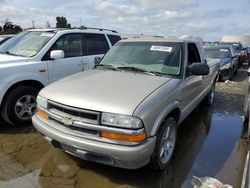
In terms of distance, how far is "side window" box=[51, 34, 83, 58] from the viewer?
5.71 metres

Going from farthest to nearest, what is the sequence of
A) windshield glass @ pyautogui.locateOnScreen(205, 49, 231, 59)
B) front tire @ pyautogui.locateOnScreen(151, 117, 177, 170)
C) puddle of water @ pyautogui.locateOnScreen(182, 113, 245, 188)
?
windshield glass @ pyautogui.locateOnScreen(205, 49, 231, 59) < puddle of water @ pyautogui.locateOnScreen(182, 113, 245, 188) < front tire @ pyautogui.locateOnScreen(151, 117, 177, 170)

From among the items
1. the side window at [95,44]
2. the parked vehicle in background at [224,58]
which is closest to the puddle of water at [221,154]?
the side window at [95,44]

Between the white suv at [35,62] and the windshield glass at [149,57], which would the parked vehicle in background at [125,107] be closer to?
the windshield glass at [149,57]

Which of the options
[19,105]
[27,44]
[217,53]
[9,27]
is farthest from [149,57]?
[9,27]

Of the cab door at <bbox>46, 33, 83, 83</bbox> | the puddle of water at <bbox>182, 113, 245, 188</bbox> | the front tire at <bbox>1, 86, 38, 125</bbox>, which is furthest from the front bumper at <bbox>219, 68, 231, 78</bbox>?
the front tire at <bbox>1, 86, 38, 125</bbox>

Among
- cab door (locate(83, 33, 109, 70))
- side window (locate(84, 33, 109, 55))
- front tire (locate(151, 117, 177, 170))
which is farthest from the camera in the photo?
side window (locate(84, 33, 109, 55))

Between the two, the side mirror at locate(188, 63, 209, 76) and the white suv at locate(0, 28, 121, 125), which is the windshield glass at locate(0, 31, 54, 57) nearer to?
the white suv at locate(0, 28, 121, 125)

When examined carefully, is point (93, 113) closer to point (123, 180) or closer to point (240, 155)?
point (123, 180)

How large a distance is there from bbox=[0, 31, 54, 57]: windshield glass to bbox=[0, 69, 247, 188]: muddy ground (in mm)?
1598

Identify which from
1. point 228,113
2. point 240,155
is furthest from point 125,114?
point 228,113

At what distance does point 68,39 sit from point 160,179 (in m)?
3.95

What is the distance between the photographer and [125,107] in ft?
9.50

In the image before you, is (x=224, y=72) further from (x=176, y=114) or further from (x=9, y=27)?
(x=9, y=27)

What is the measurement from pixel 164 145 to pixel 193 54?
2.10 meters
